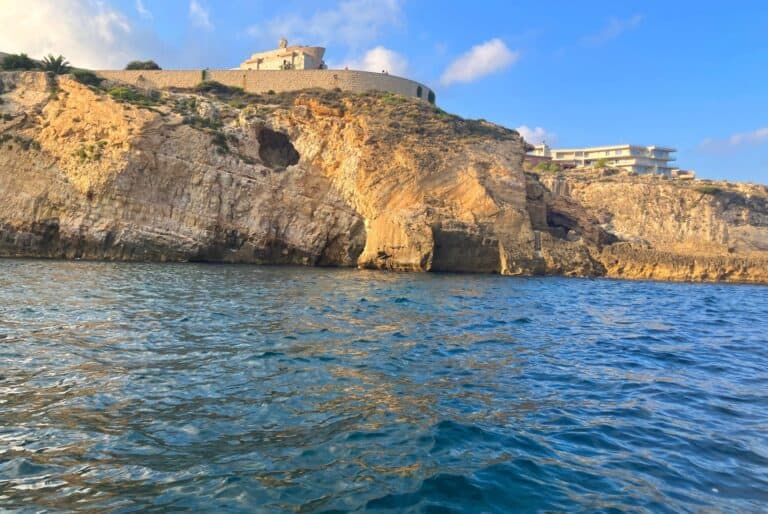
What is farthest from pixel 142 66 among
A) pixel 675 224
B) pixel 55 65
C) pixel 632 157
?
pixel 632 157

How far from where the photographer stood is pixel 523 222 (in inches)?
1213

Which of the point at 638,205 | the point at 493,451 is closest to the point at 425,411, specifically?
the point at 493,451

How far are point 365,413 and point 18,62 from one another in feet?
141

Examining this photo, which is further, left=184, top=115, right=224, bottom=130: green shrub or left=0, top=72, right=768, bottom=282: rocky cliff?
left=184, top=115, right=224, bottom=130: green shrub

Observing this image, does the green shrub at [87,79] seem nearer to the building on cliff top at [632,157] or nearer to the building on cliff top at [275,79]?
the building on cliff top at [275,79]

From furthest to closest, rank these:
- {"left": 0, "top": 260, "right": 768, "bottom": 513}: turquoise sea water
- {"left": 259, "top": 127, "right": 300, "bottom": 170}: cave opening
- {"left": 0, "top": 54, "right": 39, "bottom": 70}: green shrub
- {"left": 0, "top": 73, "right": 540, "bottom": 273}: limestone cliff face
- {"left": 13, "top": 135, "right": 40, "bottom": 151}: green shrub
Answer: {"left": 0, "top": 54, "right": 39, "bottom": 70}: green shrub
{"left": 259, "top": 127, "right": 300, "bottom": 170}: cave opening
{"left": 13, "top": 135, "right": 40, "bottom": 151}: green shrub
{"left": 0, "top": 73, "right": 540, "bottom": 273}: limestone cliff face
{"left": 0, "top": 260, "right": 768, "bottom": 513}: turquoise sea water

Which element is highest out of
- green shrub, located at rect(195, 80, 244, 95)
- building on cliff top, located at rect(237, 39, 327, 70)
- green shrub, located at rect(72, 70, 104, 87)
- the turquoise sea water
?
building on cliff top, located at rect(237, 39, 327, 70)

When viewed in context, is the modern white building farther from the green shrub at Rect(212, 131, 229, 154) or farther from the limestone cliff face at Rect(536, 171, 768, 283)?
the green shrub at Rect(212, 131, 229, 154)

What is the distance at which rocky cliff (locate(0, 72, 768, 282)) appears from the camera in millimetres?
27844

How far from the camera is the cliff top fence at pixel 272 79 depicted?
1512 inches

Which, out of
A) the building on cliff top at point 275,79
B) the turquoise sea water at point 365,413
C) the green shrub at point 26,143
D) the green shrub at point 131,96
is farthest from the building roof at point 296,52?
the turquoise sea water at point 365,413

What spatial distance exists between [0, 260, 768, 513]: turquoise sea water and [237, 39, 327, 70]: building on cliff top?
37332mm

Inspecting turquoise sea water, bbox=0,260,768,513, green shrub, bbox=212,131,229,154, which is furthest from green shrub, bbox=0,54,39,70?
turquoise sea water, bbox=0,260,768,513

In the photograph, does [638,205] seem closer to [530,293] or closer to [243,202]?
[530,293]
